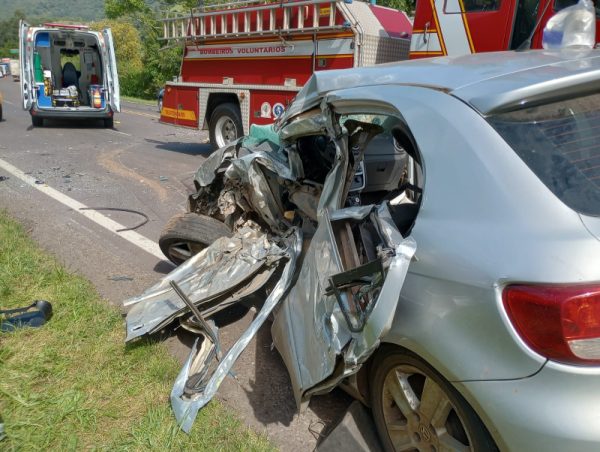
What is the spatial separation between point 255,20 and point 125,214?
14.4ft

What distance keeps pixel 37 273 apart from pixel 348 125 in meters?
2.90

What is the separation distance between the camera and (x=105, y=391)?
2689mm

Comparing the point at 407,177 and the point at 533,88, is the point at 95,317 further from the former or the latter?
the point at 533,88

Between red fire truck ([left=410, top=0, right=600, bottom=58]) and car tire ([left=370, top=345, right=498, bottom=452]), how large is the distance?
462 cm

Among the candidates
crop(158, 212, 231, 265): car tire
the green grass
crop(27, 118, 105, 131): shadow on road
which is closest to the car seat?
crop(27, 118, 105, 131): shadow on road

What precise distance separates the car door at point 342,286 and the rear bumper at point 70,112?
472 inches

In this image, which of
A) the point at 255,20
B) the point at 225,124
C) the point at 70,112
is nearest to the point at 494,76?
the point at 255,20

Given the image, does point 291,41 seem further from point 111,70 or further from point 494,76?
point 111,70

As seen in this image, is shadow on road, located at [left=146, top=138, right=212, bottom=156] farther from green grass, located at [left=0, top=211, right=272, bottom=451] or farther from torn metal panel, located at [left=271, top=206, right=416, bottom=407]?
torn metal panel, located at [left=271, top=206, right=416, bottom=407]

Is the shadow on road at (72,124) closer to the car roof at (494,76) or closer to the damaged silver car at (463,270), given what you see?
the damaged silver car at (463,270)

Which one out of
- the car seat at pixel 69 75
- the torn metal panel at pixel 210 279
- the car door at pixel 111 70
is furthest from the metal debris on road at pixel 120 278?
the car seat at pixel 69 75

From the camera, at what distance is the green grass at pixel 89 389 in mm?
2367

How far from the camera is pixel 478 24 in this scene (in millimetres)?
5871

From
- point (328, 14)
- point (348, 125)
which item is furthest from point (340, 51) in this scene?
point (348, 125)
